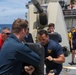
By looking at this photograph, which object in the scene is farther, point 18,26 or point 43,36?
point 43,36

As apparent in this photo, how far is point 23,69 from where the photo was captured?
3746mm

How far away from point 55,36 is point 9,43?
2.79 m

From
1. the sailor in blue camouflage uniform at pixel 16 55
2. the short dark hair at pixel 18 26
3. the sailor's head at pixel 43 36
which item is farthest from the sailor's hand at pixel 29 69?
the sailor's head at pixel 43 36

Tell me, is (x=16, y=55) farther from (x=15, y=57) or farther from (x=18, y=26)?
(x=18, y=26)

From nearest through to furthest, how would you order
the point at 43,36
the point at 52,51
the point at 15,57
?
the point at 15,57, the point at 43,36, the point at 52,51

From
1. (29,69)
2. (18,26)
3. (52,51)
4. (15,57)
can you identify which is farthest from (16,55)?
(52,51)

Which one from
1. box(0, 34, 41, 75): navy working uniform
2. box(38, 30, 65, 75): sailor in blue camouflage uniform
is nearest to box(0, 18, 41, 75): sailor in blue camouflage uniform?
box(0, 34, 41, 75): navy working uniform

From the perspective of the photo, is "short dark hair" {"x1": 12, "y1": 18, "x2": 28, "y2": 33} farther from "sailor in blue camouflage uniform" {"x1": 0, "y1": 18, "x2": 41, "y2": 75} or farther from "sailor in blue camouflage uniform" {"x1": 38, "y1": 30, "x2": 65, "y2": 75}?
"sailor in blue camouflage uniform" {"x1": 38, "y1": 30, "x2": 65, "y2": 75}

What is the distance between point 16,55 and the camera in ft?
12.0

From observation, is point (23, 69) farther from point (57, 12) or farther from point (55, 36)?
point (57, 12)

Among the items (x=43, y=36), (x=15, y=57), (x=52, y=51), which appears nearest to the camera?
(x=15, y=57)

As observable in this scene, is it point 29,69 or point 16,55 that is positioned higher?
point 16,55

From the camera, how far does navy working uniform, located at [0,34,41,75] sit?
11.9 ft

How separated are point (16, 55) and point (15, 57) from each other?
0.08 ft
